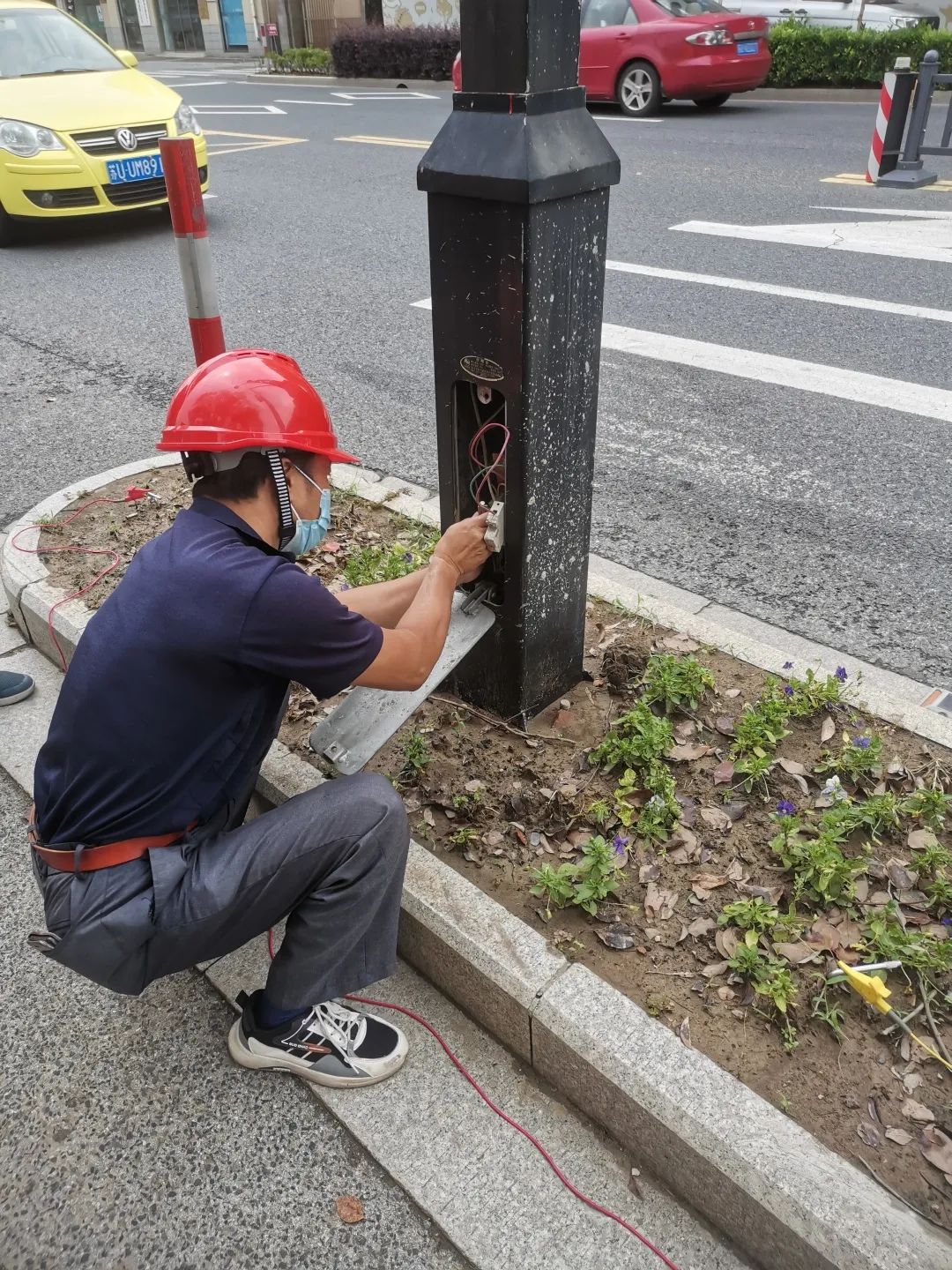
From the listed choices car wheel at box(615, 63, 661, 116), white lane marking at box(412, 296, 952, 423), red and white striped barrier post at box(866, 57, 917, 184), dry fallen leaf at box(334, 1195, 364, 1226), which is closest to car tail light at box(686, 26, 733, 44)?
car wheel at box(615, 63, 661, 116)

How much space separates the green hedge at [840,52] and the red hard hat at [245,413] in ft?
55.9

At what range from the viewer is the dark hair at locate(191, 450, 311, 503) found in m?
2.06

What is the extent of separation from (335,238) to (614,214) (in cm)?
257

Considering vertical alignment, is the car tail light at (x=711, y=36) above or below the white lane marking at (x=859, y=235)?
above

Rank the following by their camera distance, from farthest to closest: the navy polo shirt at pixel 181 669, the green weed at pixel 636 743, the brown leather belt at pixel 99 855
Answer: the green weed at pixel 636 743 → the brown leather belt at pixel 99 855 → the navy polo shirt at pixel 181 669

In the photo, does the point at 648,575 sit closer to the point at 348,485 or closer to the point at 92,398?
the point at 348,485

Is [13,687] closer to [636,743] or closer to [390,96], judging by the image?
[636,743]

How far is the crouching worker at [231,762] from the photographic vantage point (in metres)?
1.94

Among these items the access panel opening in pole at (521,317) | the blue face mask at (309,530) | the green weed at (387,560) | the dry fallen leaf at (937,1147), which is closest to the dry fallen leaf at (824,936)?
the dry fallen leaf at (937,1147)

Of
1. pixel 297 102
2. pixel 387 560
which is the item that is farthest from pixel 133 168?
pixel 297 102

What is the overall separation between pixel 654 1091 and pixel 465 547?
1349mm

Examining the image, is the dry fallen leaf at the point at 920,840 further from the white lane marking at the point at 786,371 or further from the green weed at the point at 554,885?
the white lane marking at the point at 786,371

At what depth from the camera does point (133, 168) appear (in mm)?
8648

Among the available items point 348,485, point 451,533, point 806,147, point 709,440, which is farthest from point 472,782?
point 806,147
